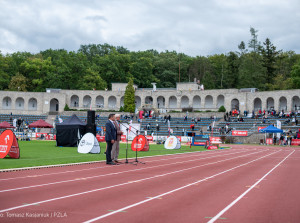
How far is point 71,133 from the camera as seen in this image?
97.7 feet

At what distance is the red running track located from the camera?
20.5ft

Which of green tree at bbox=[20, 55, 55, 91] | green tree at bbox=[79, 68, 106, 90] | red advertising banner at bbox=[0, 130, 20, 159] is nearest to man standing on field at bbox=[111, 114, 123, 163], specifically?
red advertising banner at bbox=[0, 130, 20, 159]

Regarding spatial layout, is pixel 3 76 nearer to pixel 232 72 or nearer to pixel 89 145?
pixel 232 72

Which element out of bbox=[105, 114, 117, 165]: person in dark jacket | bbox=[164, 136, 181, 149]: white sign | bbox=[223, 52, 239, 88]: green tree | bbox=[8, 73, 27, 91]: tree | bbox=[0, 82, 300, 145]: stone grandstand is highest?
bbox=[223, 52, 239, 88]: green tree

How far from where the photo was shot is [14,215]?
19.5 ft

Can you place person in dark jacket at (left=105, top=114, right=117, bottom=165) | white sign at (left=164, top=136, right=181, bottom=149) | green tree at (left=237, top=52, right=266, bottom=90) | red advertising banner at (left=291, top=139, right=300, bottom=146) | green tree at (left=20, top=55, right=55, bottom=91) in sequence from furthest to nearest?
green tree at (left=20, top=55, right=55, bottom=91)
green tree at (left=237, top=52, right=266, bottom=90)
red advertising banner at (left=291, top=139, right=300, bottom=146)
white sign at (left=164, top=136, right=181, bottom=149)
person in dark jacket at (left=105, top=114, right=117, bottom=165)

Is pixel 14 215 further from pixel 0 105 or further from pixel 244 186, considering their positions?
pixel 0 105

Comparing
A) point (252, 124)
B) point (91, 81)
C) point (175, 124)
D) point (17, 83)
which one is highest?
point (91, 81)

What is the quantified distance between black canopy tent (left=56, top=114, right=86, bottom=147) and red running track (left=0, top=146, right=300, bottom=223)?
17539 millimetres

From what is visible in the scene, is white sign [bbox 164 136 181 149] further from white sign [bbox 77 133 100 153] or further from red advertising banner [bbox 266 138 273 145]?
red advertising banner [bbox 266 138 273 145]

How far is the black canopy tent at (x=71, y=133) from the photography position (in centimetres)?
2952

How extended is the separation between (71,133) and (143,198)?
22.9 m

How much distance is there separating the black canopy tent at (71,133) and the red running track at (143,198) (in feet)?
57.5

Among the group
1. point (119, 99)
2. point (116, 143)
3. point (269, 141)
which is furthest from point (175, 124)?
point (116, 143)
